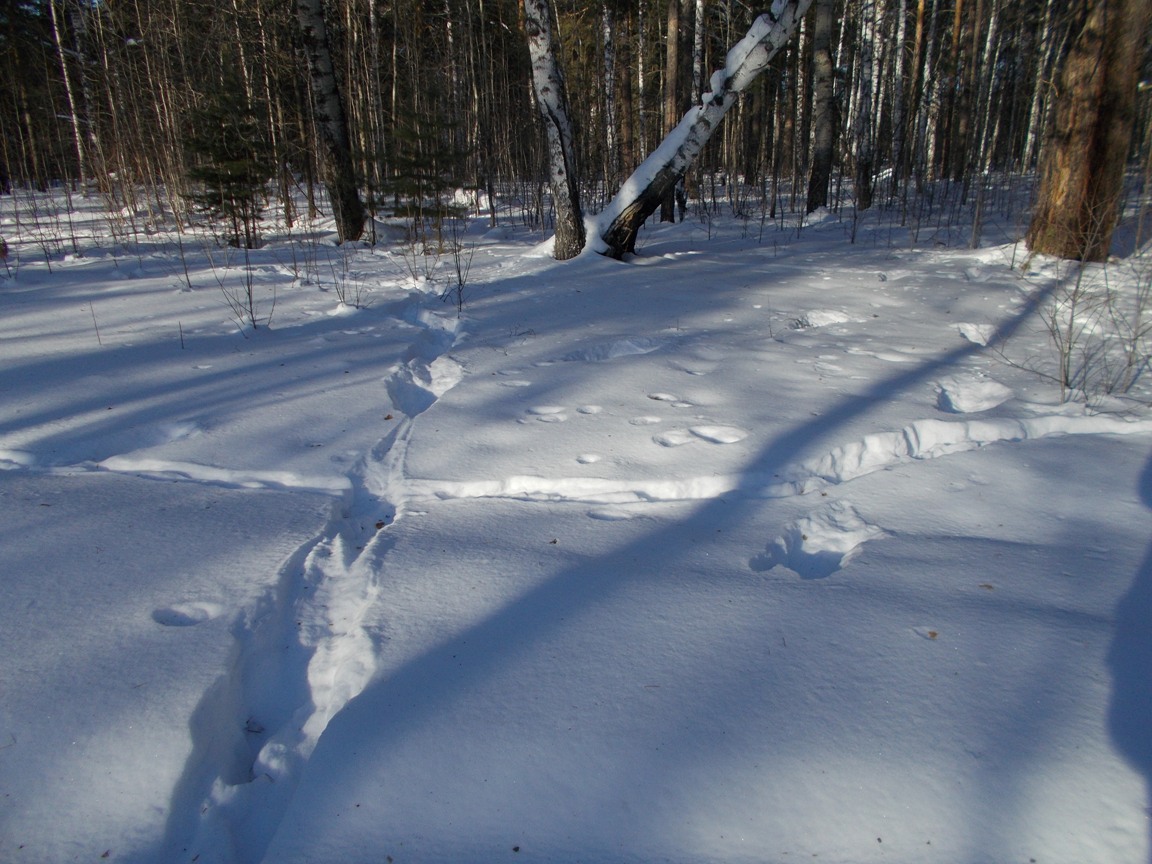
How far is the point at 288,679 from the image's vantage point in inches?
52.8

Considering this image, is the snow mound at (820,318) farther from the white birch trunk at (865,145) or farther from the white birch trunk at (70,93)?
the white birch trunk at (70,93)

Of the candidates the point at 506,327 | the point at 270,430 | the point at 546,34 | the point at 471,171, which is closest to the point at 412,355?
the point at 506,327

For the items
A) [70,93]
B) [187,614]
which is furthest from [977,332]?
[70,93]

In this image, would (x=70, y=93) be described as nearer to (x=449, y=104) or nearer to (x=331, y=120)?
(x=449, y=104)

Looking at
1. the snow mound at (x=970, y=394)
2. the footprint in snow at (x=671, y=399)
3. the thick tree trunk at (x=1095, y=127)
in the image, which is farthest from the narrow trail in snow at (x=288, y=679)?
the thick tree trunk at (x=1095, y=127)

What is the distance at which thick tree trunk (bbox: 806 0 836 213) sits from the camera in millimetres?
8557

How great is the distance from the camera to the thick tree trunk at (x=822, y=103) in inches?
337

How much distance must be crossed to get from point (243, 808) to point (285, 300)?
13.4 ft

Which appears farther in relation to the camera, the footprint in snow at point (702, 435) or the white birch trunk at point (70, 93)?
the white birch trunk at point (70, 93)

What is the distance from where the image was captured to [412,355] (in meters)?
3.42

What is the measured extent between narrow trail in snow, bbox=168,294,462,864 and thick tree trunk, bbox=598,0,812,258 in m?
4.46

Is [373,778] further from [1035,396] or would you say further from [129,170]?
[129,170]

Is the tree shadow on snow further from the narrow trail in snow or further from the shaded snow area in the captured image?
the narrow trail in snow

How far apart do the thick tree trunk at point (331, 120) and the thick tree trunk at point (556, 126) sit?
251 centimetres
